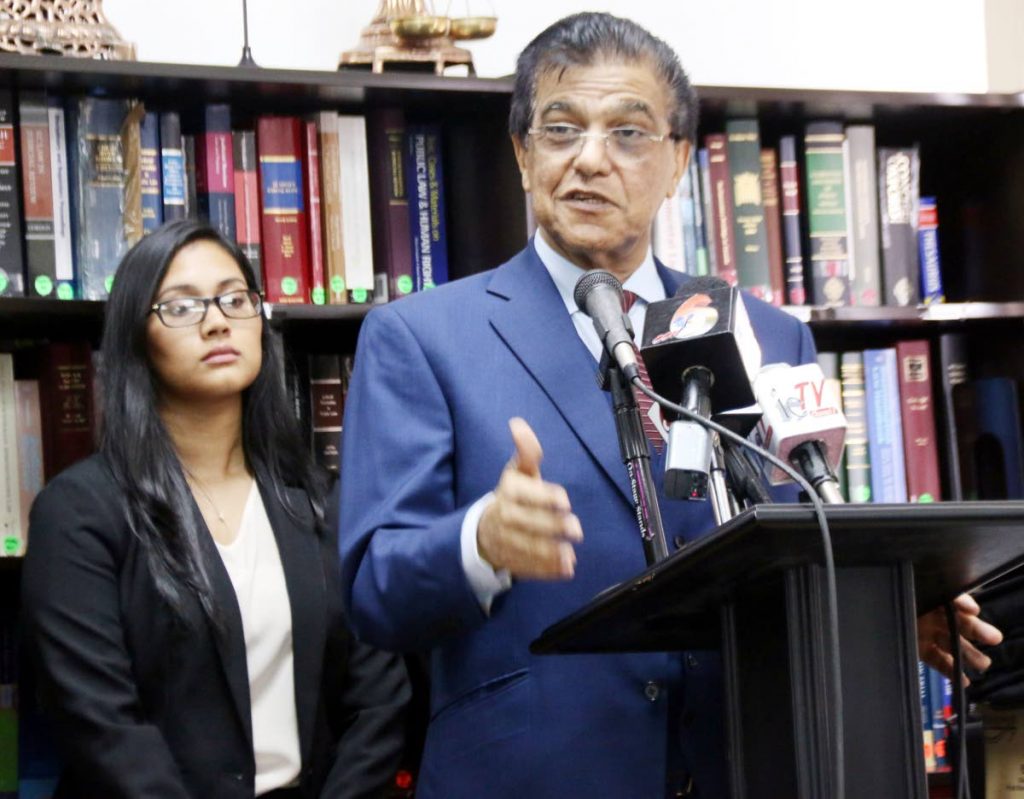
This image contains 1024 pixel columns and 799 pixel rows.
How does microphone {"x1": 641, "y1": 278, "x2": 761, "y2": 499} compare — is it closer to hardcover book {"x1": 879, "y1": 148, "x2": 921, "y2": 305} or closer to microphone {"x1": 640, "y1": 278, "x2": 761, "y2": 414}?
microphone {"x1": 640, "y1": 278, "x2": 761, "y2": 414}

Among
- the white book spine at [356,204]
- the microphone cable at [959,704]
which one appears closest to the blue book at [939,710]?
the white book spine at [356,204]

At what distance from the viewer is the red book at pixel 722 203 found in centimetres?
304

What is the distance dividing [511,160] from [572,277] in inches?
40.1

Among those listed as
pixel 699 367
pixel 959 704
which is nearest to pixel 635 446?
pixel 699 367

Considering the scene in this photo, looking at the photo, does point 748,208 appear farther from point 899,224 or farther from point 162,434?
point 162,434

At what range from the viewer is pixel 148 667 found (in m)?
2.49

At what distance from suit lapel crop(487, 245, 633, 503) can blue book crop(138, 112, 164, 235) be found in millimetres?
1081

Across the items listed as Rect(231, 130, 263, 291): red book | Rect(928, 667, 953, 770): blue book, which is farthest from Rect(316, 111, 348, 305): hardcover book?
Rect(928, 667, 953, 770): blue book

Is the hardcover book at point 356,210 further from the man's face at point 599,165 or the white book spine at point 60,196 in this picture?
the man's face at point 599,165

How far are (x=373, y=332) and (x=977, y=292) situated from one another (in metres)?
1.73

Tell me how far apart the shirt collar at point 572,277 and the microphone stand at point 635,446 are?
424mm

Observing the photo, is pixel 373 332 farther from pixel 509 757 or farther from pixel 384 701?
pixel 384 701

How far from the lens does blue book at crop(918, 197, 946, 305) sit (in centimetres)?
313

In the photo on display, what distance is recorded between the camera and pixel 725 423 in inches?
57.8
